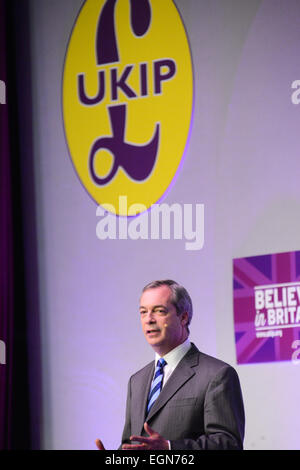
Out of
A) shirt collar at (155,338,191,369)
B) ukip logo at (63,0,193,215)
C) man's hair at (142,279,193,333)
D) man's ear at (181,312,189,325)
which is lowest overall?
shirt collar at (155,338,191,369)

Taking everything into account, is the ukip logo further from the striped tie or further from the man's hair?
the striped tie

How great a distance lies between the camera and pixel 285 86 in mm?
3760

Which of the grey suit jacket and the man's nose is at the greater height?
the man's nose

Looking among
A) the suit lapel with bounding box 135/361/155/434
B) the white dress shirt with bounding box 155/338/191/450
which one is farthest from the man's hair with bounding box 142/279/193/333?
the suit lapel with bounding box 135/361/155/434

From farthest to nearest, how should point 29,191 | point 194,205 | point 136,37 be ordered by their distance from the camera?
point 29,191 → point 136,37 → point 194,205

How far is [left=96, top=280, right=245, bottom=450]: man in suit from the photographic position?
271 cm

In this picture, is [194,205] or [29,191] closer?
[194,205]

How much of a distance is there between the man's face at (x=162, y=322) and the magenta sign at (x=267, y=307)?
0.69 metres

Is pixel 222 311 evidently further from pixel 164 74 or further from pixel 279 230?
pixel 164 74

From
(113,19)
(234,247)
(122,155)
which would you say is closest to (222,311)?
(234,247)

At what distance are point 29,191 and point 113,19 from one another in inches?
43.0

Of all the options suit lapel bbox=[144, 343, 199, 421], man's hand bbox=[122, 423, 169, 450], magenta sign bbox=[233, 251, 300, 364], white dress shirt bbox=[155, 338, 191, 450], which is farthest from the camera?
magenta sign bbox=[233, 251, 300, 364]

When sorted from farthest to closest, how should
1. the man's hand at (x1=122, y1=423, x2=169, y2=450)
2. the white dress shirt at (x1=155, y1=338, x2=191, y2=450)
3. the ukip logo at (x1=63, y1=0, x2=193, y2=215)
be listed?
1. the ukip logo at (x1=63, y1=0, x2=193, y2=215)
2. the white dress shirt at (x1=155, y1=338, x2=191, y2=450)
3. the man's hand at (x1=122, y1=423, x2=169, y2=450)

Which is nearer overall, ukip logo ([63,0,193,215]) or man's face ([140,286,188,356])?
man's face ([140,286,188,356])
